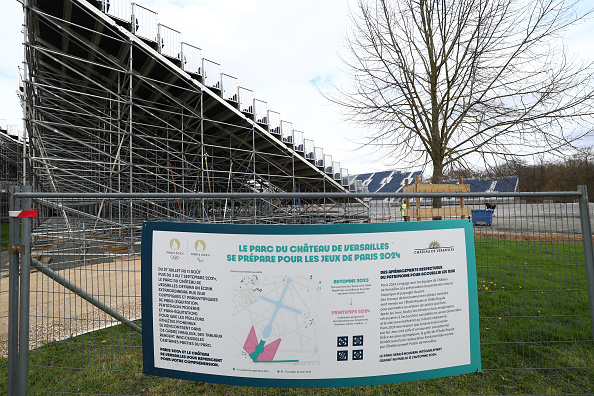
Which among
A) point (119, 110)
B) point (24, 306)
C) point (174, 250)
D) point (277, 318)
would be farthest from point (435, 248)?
point (119, 110)

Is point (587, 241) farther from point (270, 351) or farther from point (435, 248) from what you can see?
point (270, 351)

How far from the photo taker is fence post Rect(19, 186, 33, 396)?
288cm

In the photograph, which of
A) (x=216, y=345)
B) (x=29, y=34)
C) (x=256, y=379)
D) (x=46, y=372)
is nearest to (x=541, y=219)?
(x=256, y=379)

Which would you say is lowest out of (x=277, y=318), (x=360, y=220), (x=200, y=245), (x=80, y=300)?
(x=80, y=300)

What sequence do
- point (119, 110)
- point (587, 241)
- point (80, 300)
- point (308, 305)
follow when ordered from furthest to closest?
point (119, 110), point (80, 300), point (587, 241), point (308, 305)

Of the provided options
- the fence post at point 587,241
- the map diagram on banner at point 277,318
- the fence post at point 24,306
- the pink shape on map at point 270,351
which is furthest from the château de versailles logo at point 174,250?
the fence post at point 587,241

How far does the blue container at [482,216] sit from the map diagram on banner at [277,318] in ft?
5.59

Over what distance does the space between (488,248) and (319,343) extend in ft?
6.18

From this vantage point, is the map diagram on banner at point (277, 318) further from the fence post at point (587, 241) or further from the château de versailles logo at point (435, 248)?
the fence post at point (587, 241)

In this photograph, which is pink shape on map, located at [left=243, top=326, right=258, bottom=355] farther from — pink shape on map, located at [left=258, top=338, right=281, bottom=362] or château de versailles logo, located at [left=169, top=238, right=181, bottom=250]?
château de versailles logo, located at [left=169, top=238, right=181, bottom=250]

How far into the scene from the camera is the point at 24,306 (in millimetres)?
2938

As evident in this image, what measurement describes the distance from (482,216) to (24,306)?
4.44 meters

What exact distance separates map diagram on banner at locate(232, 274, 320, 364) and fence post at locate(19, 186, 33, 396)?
1.98 meters

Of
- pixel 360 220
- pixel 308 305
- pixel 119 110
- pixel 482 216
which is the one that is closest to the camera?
pixel 308 305
